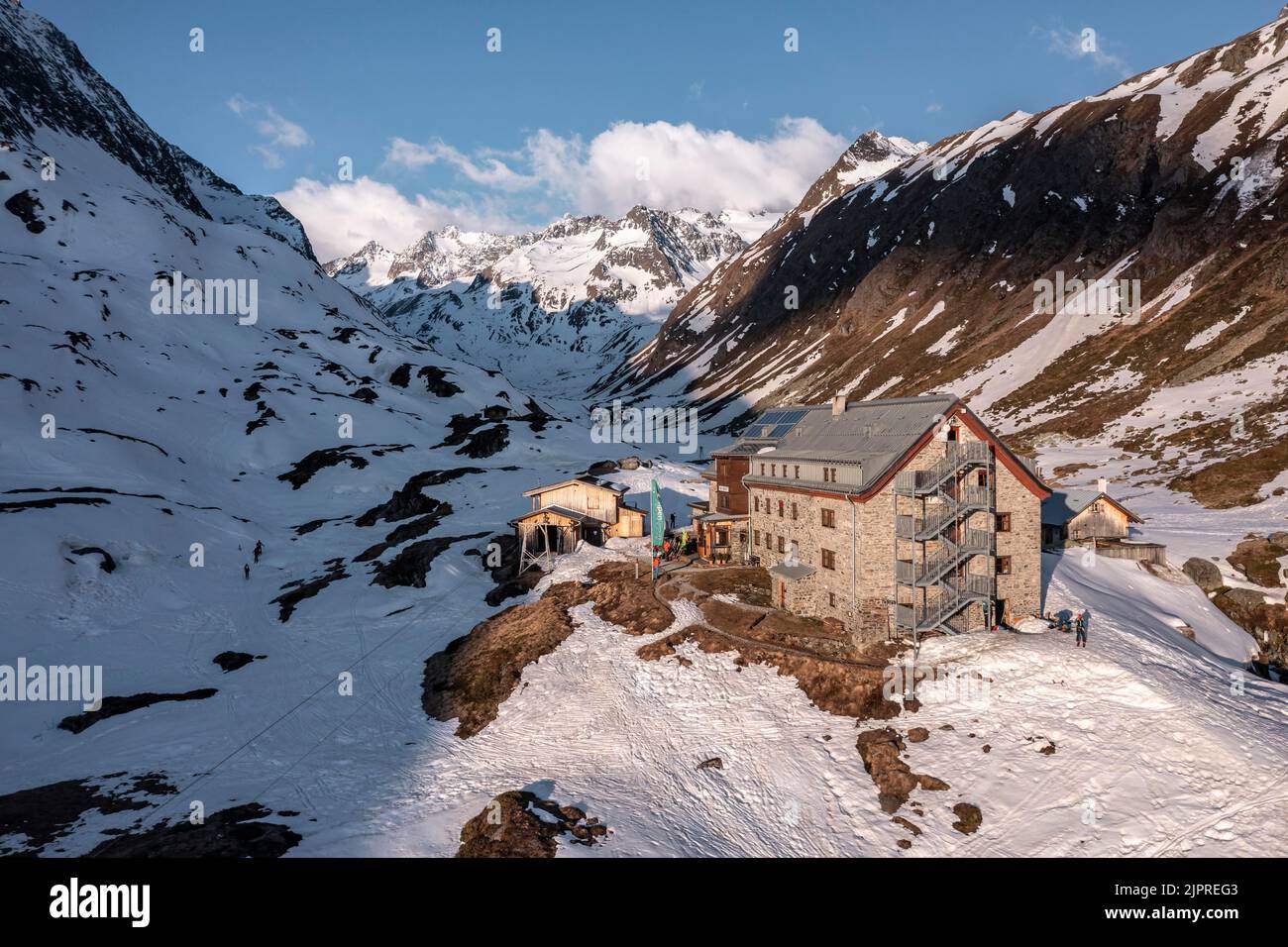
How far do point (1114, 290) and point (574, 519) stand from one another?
4784 inches

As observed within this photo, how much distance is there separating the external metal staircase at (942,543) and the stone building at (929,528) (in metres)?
0.05

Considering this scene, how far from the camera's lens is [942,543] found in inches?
1294

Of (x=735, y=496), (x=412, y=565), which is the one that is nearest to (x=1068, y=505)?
(x=735, y=496)

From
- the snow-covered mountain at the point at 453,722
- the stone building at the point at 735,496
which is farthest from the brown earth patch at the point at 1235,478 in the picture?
the stone building at the point at 735,496

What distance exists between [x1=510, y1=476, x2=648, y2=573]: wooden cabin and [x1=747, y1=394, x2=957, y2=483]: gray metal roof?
21340 mm

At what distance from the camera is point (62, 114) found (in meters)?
199

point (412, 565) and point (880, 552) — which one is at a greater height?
point (880, 552)

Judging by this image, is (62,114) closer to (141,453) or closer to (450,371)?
(450,371)

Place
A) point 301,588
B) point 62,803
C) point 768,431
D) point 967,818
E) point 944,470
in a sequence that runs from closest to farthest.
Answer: point 967,818 → point 62,803 → point 944,470 → point 768,431 → point 301,588

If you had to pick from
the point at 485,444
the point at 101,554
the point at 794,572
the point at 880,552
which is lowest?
the point at 101,554

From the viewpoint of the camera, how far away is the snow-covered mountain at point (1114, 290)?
259ft

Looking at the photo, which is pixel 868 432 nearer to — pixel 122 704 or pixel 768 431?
pixel 768 431

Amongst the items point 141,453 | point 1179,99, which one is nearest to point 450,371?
point 141,453
